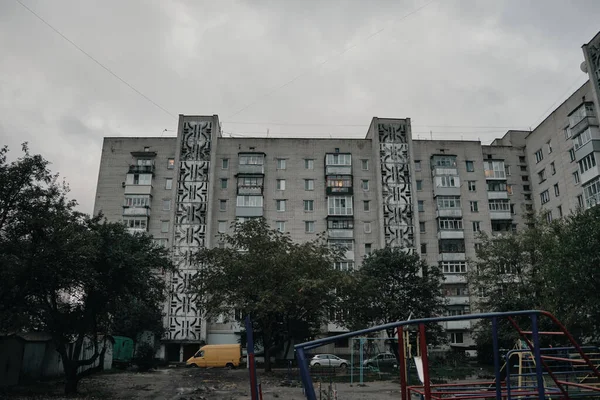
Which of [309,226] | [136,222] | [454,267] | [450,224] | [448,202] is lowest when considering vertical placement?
[454,267]

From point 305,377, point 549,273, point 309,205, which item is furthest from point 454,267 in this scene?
point 305,377

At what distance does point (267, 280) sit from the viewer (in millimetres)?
31047

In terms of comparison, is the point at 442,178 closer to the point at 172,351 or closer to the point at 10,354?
the point at 172,351

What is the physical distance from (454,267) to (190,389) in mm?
40090

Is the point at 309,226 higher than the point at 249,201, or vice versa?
the point at 249,201

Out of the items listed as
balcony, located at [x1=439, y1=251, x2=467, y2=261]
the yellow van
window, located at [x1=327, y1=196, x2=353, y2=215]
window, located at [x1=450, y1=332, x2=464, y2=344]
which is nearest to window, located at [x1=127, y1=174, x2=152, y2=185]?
window, located at [x1=327, y1=196, x2=353, y2=215]

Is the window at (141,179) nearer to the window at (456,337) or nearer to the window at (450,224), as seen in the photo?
the window at (450,224)

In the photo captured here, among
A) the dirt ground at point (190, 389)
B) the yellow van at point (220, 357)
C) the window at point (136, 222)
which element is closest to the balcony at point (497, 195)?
the yellow van at point (220, 357)

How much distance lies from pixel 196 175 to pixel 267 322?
28.7 meters

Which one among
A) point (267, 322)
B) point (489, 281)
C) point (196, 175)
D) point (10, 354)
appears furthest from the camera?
point (196, 175)

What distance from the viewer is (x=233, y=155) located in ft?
193

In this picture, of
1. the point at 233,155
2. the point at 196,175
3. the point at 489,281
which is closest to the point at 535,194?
the point at 489,281

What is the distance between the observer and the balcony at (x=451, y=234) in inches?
2226

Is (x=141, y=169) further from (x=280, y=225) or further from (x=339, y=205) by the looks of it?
(x=339, y=205)
